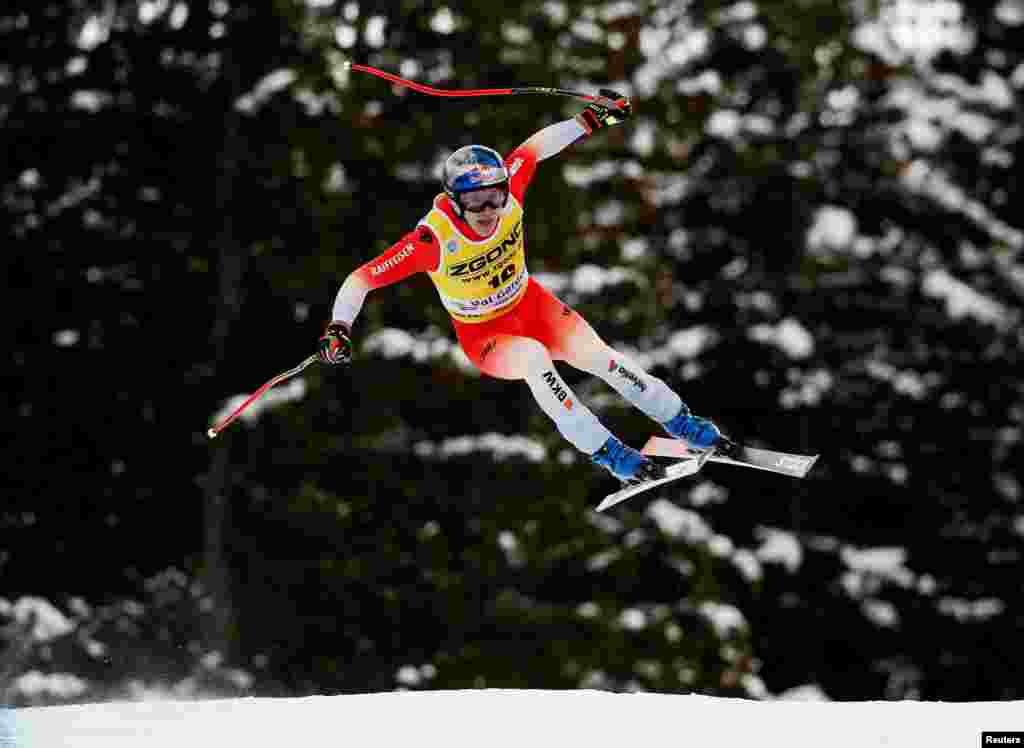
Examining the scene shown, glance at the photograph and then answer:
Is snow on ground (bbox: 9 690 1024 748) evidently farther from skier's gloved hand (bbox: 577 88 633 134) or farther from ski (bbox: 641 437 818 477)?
skier's gloved hand (bbox: 577 88 633 134)

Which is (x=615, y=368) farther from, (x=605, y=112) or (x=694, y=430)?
(x=605, y=112)

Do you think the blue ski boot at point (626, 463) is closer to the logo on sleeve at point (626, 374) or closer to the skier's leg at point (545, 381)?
the skier's leg at point (545, 381)

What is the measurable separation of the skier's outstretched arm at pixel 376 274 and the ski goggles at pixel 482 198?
24 cm

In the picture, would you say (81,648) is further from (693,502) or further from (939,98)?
(939,98)

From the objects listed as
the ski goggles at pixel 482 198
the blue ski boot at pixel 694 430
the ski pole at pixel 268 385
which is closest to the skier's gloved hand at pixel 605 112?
the ski goggles at pixel 482 198

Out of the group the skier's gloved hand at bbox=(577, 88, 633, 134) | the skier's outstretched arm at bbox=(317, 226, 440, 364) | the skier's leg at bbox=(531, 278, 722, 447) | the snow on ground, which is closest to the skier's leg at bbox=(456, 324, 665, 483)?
the skier's leg at bbox=(531, 278, 722, 447)

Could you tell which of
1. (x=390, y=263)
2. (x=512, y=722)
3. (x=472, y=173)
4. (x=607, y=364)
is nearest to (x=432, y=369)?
(x=512, y=722)

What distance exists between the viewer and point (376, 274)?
8.81 meters

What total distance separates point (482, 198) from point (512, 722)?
2884mm

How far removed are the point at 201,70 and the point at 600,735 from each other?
13.6 m

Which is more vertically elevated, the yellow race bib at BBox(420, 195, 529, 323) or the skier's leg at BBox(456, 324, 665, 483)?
the yellow race bib at BBox(420, 195, 529, 323)

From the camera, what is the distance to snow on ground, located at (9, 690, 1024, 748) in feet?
30.6

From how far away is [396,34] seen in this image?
64.0ft

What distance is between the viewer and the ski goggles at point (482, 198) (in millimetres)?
8789
